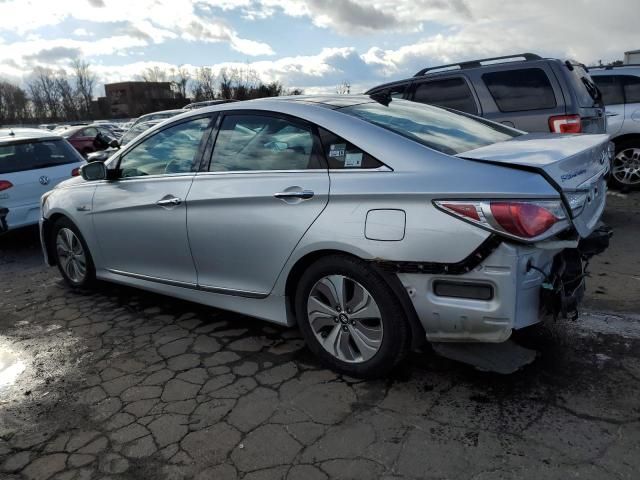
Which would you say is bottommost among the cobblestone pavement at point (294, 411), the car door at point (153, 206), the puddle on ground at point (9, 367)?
the puddle on ground at point (9, 367)

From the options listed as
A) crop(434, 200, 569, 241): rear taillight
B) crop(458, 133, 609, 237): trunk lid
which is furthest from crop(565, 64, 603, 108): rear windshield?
crop(434, 200, 569, 241): rear taillight

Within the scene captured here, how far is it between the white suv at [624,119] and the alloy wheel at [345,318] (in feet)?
20.5

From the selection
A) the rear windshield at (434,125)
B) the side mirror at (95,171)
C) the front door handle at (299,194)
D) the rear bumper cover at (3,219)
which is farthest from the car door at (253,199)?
the rear bumper cover at (3,219)

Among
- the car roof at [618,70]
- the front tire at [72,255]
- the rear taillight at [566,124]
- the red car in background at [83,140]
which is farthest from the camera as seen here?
the red car in background at [83,140]

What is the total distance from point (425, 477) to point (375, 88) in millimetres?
5971

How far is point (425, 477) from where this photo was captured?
2.18 m

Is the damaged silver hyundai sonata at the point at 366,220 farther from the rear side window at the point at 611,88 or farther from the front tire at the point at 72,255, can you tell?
the rear side window at the point at 611,88

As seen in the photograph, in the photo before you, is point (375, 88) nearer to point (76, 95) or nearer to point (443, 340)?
point (443, 340)

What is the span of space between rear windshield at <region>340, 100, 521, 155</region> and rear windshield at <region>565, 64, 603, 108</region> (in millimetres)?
2568

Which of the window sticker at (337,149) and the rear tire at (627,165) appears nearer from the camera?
the window sticker at (337,149)

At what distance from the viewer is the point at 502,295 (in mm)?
2408

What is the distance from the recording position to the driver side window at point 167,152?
3701 mm

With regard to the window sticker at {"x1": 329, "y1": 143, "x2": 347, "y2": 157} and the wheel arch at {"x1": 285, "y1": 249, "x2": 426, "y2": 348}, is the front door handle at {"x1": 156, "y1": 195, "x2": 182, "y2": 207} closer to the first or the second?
the wheel arch at {"x1": 285, "y1": 249, "x2": 426, "y2": 348}

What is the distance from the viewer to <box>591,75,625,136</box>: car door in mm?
7465
